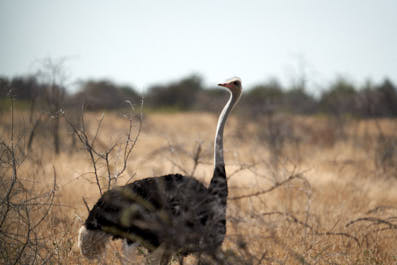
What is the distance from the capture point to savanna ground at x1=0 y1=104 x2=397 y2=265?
2580mm

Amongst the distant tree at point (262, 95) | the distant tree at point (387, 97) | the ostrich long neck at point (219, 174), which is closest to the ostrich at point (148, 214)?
the ostrich long neck at point (219, 174)

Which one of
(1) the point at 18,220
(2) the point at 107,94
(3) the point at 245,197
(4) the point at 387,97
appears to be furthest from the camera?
(2) the point at 107,94

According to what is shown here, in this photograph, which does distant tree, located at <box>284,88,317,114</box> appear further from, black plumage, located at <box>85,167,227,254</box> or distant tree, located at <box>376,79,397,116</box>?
black plumage, located at <box>85,167,227,254</box>

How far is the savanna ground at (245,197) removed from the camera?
2.58 m

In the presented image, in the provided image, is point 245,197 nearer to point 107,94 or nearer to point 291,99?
point 291,99

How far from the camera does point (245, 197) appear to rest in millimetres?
3957

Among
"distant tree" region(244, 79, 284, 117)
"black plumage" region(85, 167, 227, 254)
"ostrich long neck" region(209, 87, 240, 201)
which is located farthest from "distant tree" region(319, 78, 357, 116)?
"black plumage" region(85, 167, 227, 254)

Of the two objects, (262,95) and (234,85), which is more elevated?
(262,95)

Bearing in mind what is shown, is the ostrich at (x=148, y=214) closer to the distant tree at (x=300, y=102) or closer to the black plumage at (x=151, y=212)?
the black plumage at (x=151, y=212)

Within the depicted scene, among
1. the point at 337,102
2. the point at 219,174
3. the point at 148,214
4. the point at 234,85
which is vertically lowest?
the point at 148,214

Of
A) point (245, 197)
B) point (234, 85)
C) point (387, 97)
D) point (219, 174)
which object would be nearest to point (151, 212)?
point (219, 174)

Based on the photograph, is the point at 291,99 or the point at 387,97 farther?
the point at 291,99

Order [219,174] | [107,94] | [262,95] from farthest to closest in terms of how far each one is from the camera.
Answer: [107,94] < [262,95] < [219,174]

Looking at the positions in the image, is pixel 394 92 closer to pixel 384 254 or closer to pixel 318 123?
pixel 318 123
